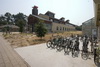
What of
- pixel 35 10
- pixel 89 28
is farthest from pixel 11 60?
pixel 35 10

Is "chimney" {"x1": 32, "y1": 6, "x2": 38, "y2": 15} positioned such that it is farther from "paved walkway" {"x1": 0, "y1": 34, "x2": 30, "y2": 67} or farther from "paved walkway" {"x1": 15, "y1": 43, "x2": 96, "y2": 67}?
"paved walkway" {"x1": 15, "y1": 43, "x2": 96, "y2": 67}

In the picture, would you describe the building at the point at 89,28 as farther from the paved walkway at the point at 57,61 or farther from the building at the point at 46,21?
the paved walkway at the point at 57,61

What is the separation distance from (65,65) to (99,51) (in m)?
2.86

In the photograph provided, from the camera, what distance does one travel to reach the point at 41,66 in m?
6.75

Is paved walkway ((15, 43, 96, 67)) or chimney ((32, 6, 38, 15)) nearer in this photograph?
paved walkway ((15, 43, 96, 67))

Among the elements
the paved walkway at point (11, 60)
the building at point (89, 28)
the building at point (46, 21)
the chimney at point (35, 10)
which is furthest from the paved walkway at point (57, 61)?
the chimney at point (35, 10)

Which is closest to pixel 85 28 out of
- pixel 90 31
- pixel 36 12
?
pixel 90 31

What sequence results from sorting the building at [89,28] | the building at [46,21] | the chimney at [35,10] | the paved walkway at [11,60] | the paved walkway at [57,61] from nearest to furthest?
the paved walkway at [11,60]
the paved walkway at [57,61]
the building at [89,28]
the building at [46,21]
the chimney at [35,10]

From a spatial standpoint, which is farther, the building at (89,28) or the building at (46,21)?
the building at (46,21)

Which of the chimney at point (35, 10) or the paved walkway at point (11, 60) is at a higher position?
the chimney at point (35, 10)

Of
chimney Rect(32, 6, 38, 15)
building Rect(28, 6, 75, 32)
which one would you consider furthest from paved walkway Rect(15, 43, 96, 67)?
chimney Rect(32, 6, 38, 15)

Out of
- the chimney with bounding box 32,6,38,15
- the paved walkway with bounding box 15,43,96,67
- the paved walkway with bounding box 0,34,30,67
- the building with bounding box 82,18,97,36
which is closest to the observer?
the paved walkway with bounding box 0,34,30,67

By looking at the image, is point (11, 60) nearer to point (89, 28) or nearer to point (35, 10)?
point (89, 28)

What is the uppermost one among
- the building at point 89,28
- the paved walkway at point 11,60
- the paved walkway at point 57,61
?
the building at point 89,28
